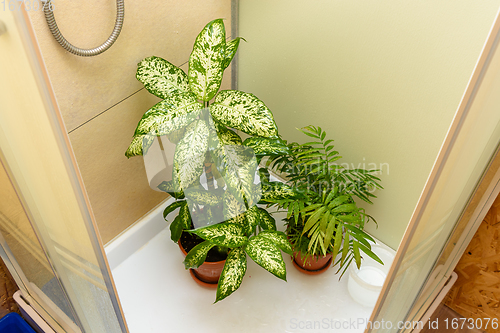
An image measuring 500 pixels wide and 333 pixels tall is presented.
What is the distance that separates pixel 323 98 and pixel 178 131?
22.0 inches

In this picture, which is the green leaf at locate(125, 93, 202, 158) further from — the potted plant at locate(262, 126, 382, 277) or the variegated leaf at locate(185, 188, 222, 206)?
the potted plant at locate(262, 126, 382, 277)

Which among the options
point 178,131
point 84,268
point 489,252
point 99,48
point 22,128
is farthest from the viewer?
point 489,252

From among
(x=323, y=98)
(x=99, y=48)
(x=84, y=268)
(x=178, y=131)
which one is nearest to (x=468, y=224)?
(x=323, y=98)

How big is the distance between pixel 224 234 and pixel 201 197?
0.17 metres

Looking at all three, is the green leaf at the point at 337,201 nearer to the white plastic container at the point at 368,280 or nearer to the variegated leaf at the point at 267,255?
the variegated leaf at the point at 267,255

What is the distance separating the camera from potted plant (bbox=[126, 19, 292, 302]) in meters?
1.00

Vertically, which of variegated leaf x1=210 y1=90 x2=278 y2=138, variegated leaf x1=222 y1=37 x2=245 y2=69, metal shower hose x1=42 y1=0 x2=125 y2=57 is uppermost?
metal shower hose x1=42 y1=0 x2=125 y2=57

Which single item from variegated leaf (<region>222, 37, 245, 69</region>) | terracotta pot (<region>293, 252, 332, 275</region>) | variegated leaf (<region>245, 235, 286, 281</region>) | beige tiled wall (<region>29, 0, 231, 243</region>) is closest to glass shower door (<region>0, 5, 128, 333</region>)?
beige tiled wall (<region>29, 0, 231, 243</region>)

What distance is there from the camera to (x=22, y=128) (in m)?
0.54

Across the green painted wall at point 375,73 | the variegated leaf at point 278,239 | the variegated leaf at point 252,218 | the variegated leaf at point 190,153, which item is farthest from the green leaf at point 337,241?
the variegated leaf at point 190,153

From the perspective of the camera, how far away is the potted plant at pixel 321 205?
108 centimetres

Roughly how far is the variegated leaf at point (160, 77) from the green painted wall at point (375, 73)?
423mm

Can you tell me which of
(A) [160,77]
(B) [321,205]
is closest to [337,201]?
(B) [321,205]

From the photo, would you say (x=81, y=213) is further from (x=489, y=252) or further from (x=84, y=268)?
(x=489, y=252)
